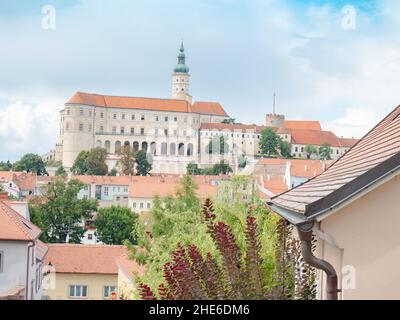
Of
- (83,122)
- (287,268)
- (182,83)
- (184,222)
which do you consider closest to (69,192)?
(184,222)

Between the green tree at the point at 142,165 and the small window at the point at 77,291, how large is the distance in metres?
76.1

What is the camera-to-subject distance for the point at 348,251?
4074 millimetres

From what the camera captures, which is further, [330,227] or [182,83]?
[182,83]

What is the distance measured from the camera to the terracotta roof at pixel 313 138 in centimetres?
11971

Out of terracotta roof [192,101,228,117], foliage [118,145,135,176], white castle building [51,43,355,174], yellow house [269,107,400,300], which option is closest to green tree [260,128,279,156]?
white castle building [51,43,355,174]

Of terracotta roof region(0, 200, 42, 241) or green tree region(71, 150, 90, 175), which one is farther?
green tree region(71, 150, 90, 175)

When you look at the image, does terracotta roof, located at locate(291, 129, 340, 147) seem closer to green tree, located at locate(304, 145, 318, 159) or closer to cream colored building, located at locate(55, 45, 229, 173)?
green tree, located at locate(304, 145, 318, 159)

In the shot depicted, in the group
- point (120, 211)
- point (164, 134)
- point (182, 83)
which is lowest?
point (120, 211)

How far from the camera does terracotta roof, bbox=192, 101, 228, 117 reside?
421 feet

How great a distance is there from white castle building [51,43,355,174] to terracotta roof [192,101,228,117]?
2.43 ft

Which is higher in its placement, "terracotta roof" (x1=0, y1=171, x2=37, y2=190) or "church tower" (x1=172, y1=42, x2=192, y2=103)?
"church tower" (x1=172, y1=42, x2=192, y2=103)

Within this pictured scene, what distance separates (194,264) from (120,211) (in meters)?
50.5
